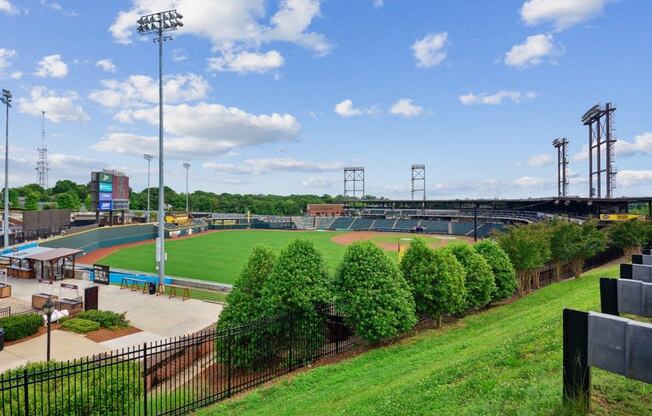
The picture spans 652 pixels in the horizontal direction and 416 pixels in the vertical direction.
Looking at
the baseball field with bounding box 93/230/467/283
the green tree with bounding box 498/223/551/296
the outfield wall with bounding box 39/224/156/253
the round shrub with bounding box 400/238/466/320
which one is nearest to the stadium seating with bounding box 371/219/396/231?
the baseball field with bounding box 93/230/467/283

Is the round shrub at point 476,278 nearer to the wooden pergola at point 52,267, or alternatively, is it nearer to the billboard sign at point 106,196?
the wooden pergola at point 52,267

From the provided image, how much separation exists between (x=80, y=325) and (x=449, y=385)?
16224 mm

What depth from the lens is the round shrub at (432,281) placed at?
14.0 metres

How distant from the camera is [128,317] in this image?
747 inches

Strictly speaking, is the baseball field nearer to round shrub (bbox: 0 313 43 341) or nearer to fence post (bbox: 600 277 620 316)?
round shrub (bbox: 0 313 43 341)

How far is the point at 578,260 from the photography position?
23.4 meters

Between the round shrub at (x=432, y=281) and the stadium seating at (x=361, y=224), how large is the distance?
239 ft

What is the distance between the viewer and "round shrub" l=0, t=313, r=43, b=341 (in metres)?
15.3

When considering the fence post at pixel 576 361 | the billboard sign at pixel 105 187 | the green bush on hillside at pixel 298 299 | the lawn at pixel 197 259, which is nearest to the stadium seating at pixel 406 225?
the lawn at pixel 197 259

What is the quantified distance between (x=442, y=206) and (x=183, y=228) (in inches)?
2408

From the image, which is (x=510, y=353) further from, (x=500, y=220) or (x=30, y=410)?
(x=500, y=220)

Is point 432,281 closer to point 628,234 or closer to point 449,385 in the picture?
point 449,385

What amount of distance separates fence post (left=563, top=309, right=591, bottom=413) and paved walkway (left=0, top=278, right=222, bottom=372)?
590 inches

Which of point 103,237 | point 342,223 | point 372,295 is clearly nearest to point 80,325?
point 372,295
